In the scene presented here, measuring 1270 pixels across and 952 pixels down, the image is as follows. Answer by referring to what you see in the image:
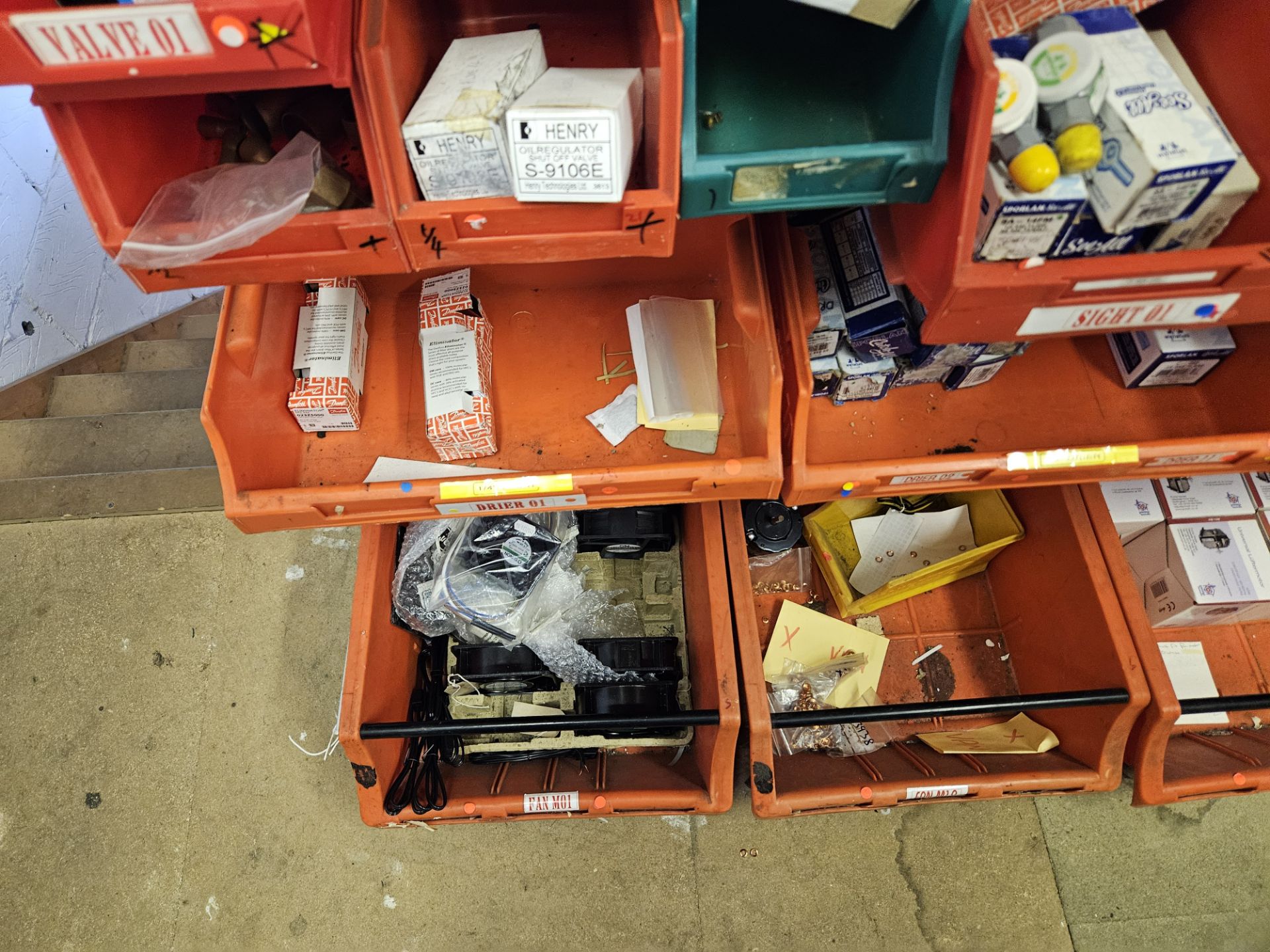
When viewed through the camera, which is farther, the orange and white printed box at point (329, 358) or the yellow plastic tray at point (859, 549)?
the yellow plastic tray at point (859, 549)

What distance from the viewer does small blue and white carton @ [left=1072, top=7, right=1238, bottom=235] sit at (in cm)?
98

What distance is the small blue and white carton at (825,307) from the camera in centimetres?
150

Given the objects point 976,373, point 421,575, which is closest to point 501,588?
point 421,575

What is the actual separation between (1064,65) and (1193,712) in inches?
53.3

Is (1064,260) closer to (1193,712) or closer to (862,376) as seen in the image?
(862,376)

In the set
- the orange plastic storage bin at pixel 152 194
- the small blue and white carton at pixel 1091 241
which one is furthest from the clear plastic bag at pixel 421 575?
the small blue and white carton at pixel 1091 241

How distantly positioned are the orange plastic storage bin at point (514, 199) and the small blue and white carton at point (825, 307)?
49cm

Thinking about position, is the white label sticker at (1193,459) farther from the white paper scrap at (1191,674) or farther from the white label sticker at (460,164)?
the white label sticker at (460,164)

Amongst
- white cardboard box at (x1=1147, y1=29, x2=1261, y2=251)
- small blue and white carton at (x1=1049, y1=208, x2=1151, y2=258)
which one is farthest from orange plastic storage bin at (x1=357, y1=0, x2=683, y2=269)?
white cardboard box at (x1=1147, y1=29, x2=1261, y2=251)

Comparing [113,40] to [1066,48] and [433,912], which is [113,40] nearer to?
[1066,48]

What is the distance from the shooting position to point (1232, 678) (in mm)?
2023

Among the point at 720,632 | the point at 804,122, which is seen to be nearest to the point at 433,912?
the point at 720,632

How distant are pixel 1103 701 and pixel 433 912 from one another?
1846mm

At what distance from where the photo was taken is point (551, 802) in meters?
1.73
